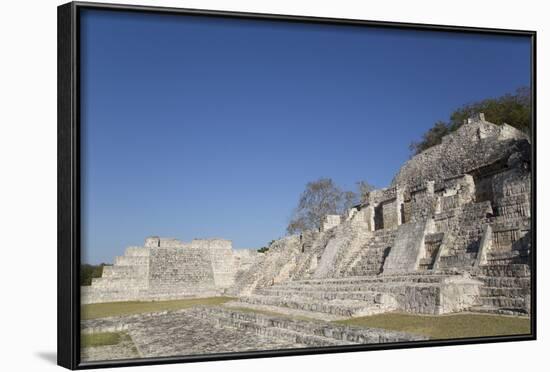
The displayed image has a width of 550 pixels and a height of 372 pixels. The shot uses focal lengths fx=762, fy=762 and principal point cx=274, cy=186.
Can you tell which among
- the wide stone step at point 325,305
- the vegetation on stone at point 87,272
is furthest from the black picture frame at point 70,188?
the wide stone step at point 325,305

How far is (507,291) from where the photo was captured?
40.9 feet

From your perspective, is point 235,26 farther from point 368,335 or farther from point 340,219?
point 340,219

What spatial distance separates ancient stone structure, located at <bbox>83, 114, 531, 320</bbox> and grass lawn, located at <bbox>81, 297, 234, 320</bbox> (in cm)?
13

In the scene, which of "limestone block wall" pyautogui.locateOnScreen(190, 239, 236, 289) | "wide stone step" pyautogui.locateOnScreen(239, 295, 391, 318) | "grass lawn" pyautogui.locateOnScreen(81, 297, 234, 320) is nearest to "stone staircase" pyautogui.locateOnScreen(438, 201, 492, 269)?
"wide stone step" pyautogui.locateOnScreen(239, 295, 391, 318)

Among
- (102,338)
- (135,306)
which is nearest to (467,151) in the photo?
(135,306)

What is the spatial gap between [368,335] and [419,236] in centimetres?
481

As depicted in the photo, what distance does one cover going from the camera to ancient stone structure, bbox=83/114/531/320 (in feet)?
41.0

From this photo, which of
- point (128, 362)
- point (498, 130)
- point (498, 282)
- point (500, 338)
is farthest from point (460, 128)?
point (128, 362)

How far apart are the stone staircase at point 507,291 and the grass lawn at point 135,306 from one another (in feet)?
14.5

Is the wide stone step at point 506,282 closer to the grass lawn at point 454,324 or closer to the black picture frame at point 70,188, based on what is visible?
the grass lawn at point 454,324

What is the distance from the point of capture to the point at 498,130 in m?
15.6

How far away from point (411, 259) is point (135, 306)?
6.55 meters

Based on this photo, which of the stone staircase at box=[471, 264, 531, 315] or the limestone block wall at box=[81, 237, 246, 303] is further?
the stone staircase at box=[471, 264, 531, 315]

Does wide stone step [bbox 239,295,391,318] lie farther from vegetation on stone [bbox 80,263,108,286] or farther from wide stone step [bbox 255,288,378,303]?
vegetation on stone [bbox 80,263,108,286]
